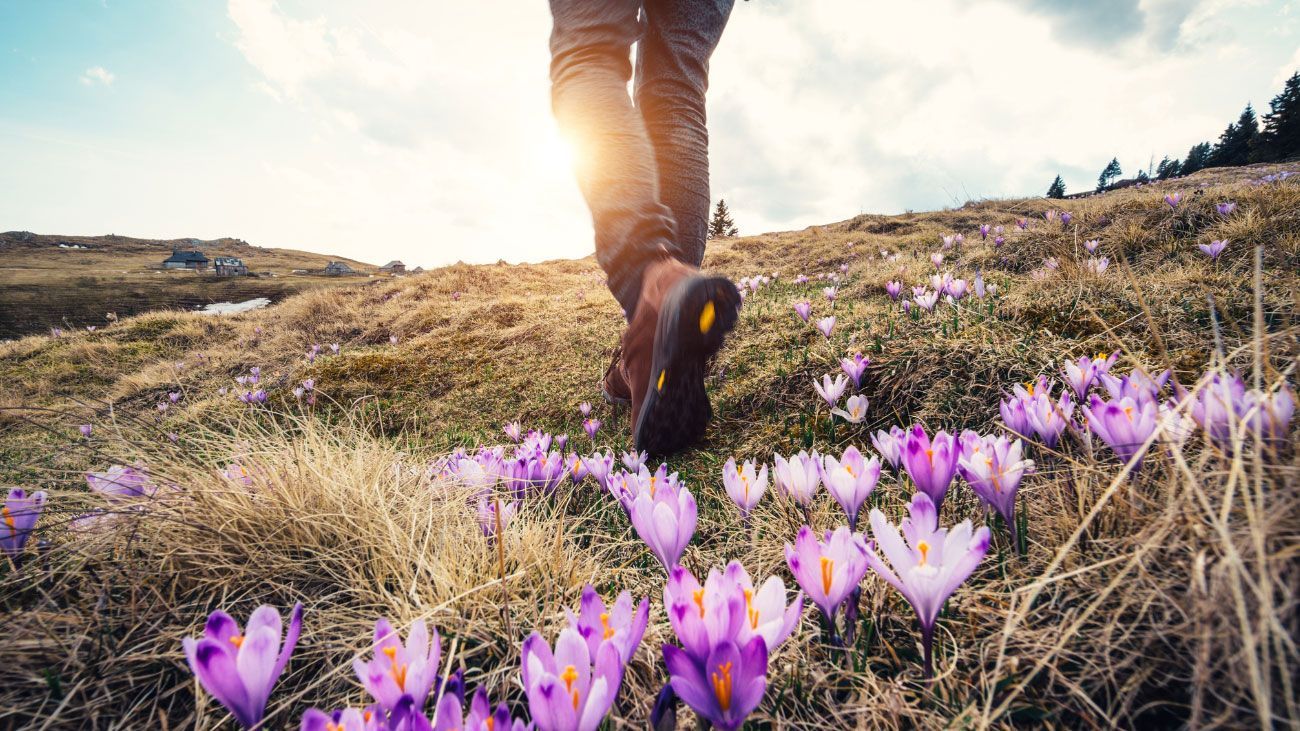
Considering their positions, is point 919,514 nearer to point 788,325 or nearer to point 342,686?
point 342,686

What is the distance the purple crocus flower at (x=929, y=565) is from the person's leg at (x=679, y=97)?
1741 mm

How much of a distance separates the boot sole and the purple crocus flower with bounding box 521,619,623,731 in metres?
1.06

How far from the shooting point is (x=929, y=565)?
Result: 85 centimetres

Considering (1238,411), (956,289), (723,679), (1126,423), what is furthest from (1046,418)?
(956,289)

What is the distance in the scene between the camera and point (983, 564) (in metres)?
1.11

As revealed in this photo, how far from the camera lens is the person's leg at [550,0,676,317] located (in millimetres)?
2062

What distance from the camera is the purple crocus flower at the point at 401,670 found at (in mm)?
761

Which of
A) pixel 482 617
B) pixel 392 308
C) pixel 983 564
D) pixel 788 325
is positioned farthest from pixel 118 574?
pixel 392 308

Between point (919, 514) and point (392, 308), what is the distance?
11578 mm

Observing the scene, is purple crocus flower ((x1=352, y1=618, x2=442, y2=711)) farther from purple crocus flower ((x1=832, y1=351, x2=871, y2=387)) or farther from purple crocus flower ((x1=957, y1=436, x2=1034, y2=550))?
purple crocus flower ((x1=832, y1=351, x2=871, y2=387))

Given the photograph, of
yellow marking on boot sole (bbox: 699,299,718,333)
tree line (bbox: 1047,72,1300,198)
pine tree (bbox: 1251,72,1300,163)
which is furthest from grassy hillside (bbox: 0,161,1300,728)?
pine tree (bbox: 1251,72,1300,163)

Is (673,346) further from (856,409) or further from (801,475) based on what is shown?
(856,409)

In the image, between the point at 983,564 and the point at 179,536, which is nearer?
the point at 983,564

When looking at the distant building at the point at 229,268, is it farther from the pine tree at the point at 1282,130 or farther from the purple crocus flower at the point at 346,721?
the pine tree at the point at 1282,130
